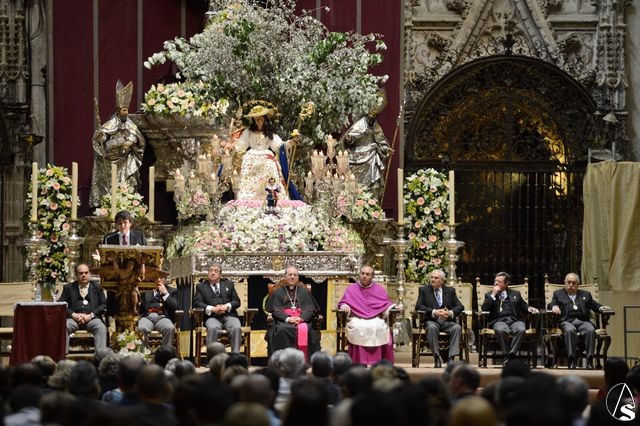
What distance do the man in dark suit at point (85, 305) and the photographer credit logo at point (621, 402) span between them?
5.76 m

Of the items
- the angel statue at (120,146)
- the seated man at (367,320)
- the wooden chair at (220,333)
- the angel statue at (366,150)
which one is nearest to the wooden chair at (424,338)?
the seated man at (367,320)

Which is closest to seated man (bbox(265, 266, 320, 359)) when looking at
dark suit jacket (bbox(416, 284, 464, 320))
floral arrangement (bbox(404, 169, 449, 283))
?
dark suit jacket (bbox(416, 284, 464, 320))

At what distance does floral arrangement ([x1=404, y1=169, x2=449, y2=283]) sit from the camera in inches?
680

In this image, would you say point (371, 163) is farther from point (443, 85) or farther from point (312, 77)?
point (443, 85)

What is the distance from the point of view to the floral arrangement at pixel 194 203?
15344 millimetres

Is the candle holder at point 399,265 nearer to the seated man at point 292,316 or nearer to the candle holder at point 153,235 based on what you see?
the seated man at point 292,316

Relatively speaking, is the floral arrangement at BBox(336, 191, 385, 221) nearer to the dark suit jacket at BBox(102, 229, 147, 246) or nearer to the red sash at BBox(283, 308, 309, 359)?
the red sash at BBox(283, 308, 309, 359)

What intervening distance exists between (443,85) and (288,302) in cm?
679

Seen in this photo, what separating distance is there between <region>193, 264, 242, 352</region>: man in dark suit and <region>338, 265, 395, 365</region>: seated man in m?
1.10

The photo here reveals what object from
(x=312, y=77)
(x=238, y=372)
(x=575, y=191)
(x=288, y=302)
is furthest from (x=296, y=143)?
(x=238, y=372)

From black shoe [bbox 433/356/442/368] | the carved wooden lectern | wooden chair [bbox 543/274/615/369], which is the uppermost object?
the carved wooden lectern

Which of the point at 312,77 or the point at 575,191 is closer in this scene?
the point at 312,77

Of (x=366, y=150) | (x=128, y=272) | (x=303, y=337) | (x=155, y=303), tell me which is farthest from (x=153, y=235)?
(x=128, y=272)

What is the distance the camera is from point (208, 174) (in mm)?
15273
